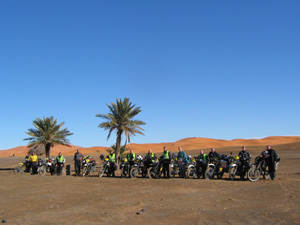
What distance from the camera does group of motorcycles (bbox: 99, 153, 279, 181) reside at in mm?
16094

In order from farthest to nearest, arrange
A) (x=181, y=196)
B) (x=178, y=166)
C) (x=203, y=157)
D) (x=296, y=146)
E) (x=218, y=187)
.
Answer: (x=296, y=146) < (x=178, y=166) < (x=203, y=157) < (x=218, y=187) < (x=181, y=196)

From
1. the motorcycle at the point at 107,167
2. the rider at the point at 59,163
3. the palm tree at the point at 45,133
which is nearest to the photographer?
the motorcycle at the point at 107,167

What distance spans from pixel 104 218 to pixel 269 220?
381cm

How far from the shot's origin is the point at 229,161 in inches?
700

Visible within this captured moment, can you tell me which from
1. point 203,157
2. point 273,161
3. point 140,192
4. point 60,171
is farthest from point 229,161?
point 60,171

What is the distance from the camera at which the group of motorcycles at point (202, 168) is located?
16094mm

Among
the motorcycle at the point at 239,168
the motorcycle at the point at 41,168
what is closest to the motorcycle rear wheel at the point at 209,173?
the motorcycle at the point at 239,168

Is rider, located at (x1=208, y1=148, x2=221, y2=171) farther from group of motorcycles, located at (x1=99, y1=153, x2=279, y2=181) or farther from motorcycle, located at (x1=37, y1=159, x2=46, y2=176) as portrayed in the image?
motorcycle, located at (x1=37, y1=159, x2=46, y2=176)

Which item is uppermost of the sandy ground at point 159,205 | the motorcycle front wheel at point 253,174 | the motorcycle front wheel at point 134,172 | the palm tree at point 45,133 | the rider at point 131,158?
the palm tree at point 45,133

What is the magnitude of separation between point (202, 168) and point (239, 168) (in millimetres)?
1941

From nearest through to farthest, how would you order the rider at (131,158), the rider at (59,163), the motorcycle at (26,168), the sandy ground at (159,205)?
the sandy ground at (159,205) < the rider at (131,158) < the rider at (59,163) < the motorcycle at (26,168)

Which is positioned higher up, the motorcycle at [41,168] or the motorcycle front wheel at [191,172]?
the motorcycle at [41,168]

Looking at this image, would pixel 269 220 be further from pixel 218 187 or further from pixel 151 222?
pixel 218 187

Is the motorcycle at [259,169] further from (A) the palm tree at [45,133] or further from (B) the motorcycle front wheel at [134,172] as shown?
(A) the palm tree at [45,133]
